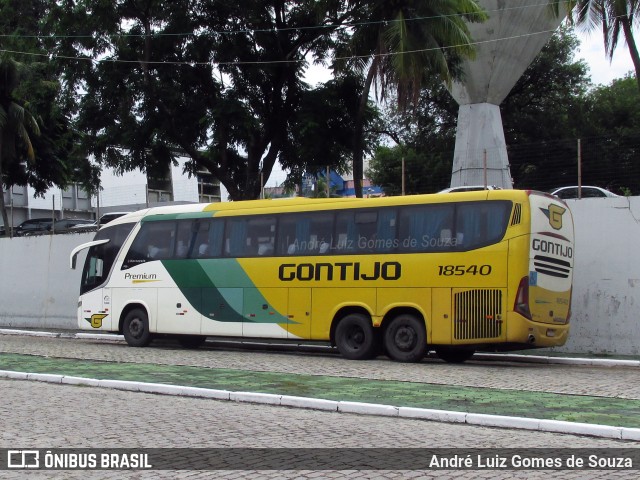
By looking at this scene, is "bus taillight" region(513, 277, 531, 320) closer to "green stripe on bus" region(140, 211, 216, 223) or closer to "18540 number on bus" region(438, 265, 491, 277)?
"18540 number on bus" region(438, 265, 491, 277)

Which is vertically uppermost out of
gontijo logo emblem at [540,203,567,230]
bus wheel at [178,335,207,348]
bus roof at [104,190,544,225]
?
bus roof at [104,190,544,225]

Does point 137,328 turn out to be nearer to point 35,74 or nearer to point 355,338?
point 355,338

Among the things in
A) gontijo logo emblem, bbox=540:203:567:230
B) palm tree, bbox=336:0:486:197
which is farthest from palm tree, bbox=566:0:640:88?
gontijo logo emblem, bbox=540:203:567:230

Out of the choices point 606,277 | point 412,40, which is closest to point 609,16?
point 412,40

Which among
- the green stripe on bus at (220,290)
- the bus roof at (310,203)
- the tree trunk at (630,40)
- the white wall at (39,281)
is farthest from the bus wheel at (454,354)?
the tree trunk at (630,40)

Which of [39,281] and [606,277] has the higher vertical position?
[606,277]

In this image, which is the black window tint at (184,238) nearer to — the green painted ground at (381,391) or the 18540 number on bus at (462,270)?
the green painted ground at (381,391)

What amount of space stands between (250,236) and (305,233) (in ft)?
4.78

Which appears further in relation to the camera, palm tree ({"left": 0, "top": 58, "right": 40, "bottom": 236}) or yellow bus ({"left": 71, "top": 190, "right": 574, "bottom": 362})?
palm tree ({"left": 0, "top": 58, "right": 40, "bottom": 236})

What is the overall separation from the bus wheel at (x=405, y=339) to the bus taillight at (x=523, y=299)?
6.42ft

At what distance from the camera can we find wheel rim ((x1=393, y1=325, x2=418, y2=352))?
1589 centimetres

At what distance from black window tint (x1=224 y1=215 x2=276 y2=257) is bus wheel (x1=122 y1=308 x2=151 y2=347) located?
314 cm

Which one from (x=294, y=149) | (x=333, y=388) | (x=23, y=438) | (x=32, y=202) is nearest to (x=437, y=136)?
(x=294, y=149)

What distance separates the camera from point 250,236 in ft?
60.2
